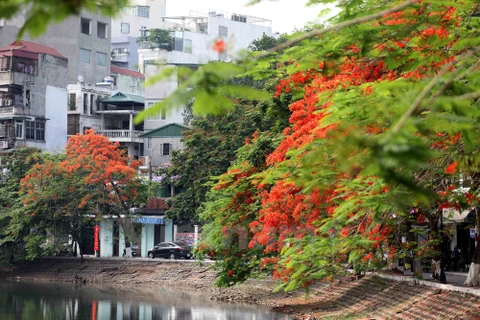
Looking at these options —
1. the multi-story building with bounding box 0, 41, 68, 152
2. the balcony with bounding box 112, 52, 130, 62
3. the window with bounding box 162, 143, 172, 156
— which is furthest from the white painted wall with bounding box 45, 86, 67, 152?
the balcony with bounding box 112, 52, 130, 62

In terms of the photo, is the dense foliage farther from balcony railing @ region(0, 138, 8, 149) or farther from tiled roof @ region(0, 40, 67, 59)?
tiled roof @ region(0, 40, 67, 59)

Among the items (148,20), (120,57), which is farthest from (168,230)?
(148,20)

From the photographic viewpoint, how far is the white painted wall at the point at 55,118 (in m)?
51.4

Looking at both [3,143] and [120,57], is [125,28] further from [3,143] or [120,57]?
[3,143]

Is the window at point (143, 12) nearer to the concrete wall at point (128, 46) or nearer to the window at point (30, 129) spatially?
the concrete wall at point (128, 46)

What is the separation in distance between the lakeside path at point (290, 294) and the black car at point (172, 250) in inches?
54.5

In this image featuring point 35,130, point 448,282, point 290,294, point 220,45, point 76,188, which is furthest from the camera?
point 35,130

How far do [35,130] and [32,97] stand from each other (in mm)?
1815

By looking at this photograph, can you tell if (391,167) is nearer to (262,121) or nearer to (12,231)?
(262,121)

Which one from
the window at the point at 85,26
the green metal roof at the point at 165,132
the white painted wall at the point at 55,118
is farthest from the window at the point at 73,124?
the window at the point at 85,26

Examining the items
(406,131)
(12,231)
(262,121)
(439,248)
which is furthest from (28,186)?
(406,131)

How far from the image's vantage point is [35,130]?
5041 centimetres

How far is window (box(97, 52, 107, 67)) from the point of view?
191ft

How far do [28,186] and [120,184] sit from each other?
429 centimetres
